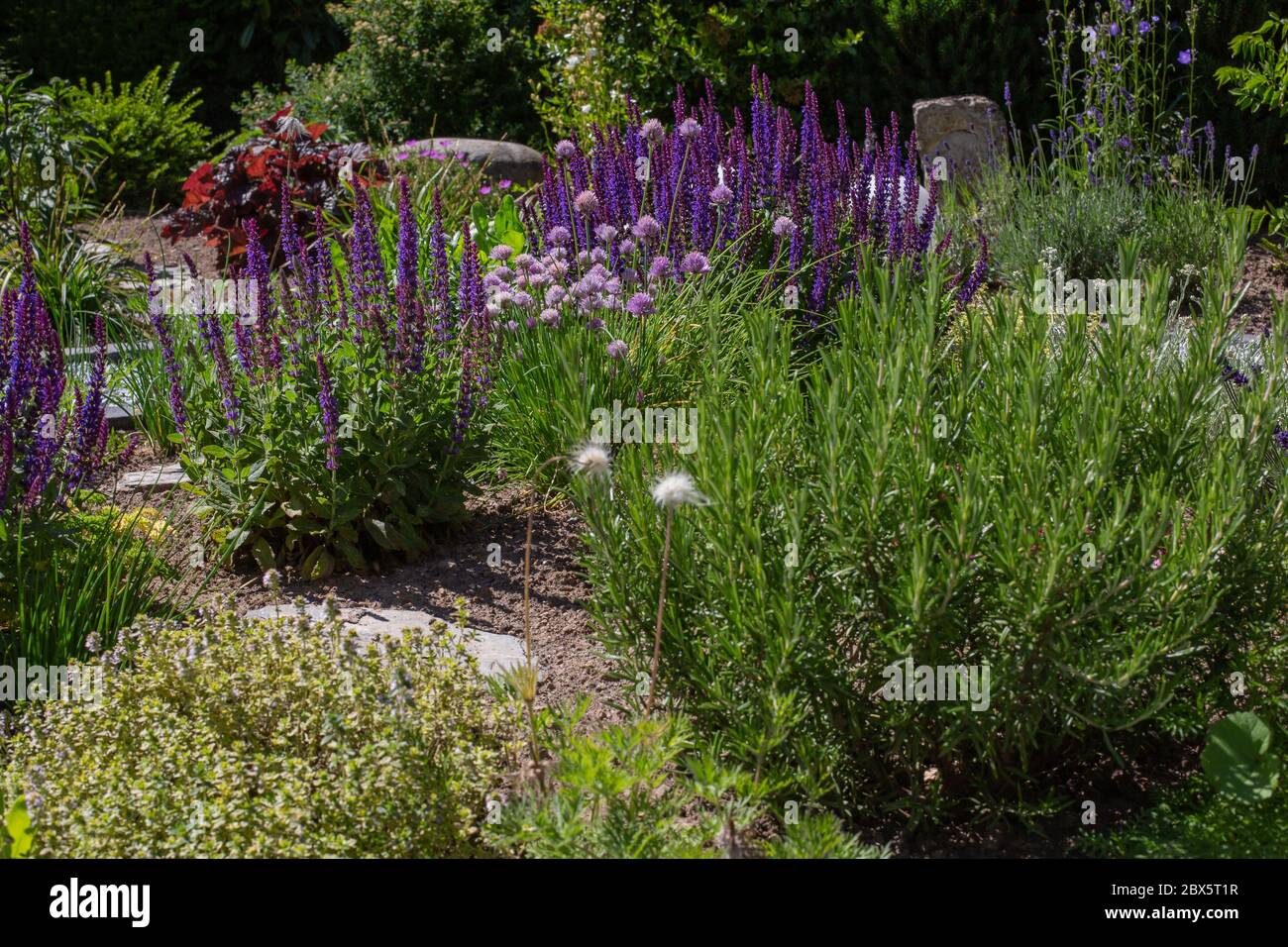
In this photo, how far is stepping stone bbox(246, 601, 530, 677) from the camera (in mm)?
3814

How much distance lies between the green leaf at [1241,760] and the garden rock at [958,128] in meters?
6.38

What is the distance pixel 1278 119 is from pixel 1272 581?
6.73 meters

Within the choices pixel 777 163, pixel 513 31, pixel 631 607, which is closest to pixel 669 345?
pixel 777 163

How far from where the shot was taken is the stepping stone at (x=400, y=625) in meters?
3.81

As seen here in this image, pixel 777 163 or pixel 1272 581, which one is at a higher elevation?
pixel 777 163

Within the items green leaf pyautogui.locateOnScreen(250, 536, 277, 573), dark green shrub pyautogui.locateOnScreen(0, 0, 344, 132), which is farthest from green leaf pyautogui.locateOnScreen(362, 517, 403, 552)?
dark green shrub pyautogui.locateOnScreen(0, 0, 344, 132)

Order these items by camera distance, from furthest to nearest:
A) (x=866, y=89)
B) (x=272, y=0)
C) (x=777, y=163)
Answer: (x=272, y=0)
(x=866, y=89)
(x=777, y=163)

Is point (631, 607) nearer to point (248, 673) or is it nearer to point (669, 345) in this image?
point (248, 673)

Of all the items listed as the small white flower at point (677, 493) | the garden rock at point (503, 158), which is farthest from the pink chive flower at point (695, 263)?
the garden rock at point (503, 158)

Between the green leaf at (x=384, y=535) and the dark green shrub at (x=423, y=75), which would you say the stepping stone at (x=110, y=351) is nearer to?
the green leaf at (x=384, y=535)

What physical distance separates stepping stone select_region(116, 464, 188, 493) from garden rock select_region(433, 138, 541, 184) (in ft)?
14.6

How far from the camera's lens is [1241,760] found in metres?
2.74

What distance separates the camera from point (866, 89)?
9.42 m

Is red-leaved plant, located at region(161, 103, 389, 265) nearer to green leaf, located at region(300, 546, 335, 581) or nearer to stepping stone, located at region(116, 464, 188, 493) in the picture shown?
stepping stone, located at region(116, 464, 188, 493)
